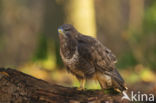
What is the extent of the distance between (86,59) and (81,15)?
4.25 m

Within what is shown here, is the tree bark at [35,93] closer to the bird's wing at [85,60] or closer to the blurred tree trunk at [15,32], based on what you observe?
the bird's wing at [85,60]

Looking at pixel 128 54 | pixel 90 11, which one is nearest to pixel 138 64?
pixel 128 54

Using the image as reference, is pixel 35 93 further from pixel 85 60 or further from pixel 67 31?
pixel 67 31

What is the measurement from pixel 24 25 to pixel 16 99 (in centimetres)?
1619

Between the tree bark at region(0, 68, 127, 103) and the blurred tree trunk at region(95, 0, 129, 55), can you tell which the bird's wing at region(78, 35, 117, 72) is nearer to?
the tree bark at region(0, 68, 127, 103)

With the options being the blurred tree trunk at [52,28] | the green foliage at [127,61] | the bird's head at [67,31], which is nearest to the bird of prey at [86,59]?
the bird's head at [67,31]

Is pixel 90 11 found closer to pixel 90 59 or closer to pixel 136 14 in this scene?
pixel 90 59

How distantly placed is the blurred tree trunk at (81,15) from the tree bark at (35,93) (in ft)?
14.7

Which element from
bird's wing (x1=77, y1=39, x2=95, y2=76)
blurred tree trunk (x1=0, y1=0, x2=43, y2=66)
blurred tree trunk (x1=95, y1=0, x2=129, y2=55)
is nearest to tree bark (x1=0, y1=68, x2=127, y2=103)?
bird's wing (x1=77, y1=39, x2=95, y2=76)

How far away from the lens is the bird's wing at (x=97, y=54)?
224 inches

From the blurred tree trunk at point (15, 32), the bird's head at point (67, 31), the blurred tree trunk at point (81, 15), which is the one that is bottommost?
the bird's head at point (67, 31)

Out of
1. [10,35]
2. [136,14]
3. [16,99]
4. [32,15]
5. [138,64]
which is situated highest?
[32,15]

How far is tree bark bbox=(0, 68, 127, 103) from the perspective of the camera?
16.7 ft

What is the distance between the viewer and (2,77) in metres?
5.28
